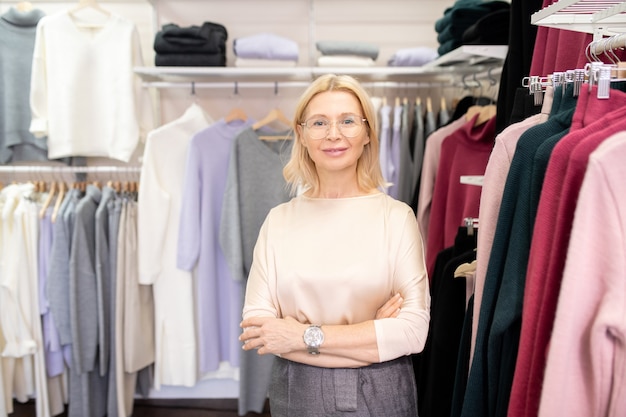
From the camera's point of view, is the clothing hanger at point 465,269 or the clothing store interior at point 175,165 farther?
the clothing store interior at point 175,165

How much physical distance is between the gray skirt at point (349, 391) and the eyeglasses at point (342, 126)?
62 cm

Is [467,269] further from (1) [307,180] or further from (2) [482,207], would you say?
(1) [307,180]

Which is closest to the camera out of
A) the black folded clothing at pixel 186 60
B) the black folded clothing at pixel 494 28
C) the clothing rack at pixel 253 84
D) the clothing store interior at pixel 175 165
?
the black folded clothing at pixel 494 28

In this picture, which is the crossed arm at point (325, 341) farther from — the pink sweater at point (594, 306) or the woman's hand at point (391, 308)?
the pink sweater at point (594, 306)

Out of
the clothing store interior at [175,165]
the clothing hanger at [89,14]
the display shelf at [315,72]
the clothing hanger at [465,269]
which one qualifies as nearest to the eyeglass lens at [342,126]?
the clothing hanger at [465,269]

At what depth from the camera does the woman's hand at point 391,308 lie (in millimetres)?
1323

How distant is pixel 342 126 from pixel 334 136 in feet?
0.13

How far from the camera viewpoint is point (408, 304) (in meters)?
1.33

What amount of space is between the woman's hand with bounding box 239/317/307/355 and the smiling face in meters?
0.44

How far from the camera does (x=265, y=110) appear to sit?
3209 millimetres

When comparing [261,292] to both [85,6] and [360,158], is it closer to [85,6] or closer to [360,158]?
[360,158]

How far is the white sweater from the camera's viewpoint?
2666 mm

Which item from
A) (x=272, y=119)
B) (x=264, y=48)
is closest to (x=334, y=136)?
(x=272, y=119)

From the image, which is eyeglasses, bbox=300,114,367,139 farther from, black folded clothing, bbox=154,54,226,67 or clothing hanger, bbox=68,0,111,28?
clothing hanger, bbox=68,0,111,28
